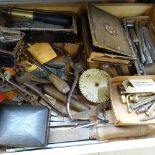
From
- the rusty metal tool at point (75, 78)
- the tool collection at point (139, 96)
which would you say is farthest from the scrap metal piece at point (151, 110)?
the rusty metal tool at point (75, 78)

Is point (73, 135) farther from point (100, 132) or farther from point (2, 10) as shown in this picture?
point (2, 10)

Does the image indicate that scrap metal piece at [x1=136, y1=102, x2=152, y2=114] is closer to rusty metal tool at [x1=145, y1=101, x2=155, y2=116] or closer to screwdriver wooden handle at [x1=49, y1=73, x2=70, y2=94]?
rusty metal tool at [x1=145, y1=101, x2=155, y2=116]

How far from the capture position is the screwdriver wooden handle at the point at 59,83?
3.09 ft

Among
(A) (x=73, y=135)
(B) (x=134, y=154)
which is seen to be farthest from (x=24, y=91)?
(B) (x=134, y=154)

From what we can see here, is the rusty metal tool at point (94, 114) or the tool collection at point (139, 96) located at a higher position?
the tool collection at point (139, 96)

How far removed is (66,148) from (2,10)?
51 centimetres

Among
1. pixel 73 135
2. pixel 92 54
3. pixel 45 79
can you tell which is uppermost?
pixel 92 54

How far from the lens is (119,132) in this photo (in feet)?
2.93

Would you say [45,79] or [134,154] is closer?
[134,154]

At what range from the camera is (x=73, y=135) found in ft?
2.97

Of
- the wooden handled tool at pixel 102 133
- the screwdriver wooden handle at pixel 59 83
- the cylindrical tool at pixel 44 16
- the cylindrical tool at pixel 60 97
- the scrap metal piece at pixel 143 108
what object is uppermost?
the cylindrical tool at pixel 44 16

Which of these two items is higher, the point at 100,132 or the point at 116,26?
the point at 116,26

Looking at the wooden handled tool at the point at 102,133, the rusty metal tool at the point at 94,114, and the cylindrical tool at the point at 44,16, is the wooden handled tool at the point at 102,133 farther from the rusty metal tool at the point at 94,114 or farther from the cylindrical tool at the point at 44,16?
the cylindrical tool at the point at 44,16

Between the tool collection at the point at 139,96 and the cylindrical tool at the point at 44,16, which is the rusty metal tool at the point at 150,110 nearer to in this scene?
the tool collection at the point at 139,96
